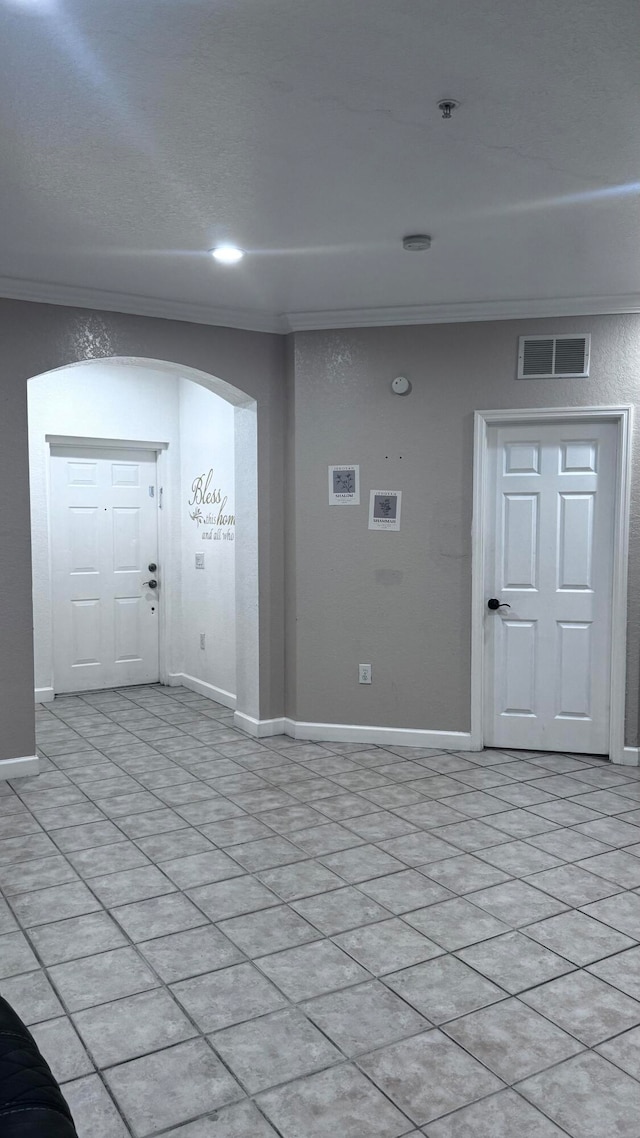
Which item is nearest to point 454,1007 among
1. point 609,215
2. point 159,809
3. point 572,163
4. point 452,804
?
point 452,804

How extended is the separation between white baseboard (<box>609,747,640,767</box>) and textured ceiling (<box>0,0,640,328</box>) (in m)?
2.57

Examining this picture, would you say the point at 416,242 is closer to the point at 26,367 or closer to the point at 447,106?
the point at 447,106

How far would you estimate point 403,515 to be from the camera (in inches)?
196

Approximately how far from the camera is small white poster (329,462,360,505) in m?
5.04

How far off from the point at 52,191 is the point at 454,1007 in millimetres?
3127

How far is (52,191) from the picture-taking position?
3.09 meters

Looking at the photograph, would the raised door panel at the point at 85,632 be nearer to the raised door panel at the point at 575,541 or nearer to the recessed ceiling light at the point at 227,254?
the recessed ceiling light at the point at 227,254

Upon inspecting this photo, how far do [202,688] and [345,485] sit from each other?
2.35 metres

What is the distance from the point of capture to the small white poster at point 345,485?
504 cm

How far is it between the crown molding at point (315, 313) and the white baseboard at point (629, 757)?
8.13ft

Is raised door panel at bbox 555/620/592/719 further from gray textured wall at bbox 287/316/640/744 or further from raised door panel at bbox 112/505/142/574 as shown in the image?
raised door panel at bbox 112/505/142/574

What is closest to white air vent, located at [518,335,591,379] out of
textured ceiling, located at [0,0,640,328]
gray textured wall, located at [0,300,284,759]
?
textured ceiling, located at [0,0,640,328]

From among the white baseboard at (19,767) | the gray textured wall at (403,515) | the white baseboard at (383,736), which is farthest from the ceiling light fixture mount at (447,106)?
the white baseboard at (19,767)

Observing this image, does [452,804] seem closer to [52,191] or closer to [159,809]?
[159,809]
